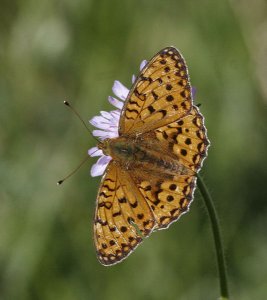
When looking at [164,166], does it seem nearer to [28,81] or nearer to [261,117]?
[261,117]

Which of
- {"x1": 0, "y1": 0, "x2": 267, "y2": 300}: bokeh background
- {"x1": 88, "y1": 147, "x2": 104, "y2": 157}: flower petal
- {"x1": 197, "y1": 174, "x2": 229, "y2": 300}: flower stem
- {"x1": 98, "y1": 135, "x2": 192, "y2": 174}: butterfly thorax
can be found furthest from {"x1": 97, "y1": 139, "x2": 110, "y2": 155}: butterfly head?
{"x1": 0, "y1": 0, "x2": 267, "y2": 300}: bokeh background

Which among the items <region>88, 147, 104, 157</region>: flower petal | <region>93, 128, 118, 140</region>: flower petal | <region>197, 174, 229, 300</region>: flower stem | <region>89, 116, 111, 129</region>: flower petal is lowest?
<region>197, 174, 229, 300</region>: flower stem

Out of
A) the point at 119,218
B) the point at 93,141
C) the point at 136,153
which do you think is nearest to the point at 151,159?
the point at 136,153

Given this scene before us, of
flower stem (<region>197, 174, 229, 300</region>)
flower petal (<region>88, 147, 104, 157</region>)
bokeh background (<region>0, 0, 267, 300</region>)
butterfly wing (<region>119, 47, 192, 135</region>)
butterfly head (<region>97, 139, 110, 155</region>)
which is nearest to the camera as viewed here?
flower stem (<region>197, 174, 229, 300</region>)

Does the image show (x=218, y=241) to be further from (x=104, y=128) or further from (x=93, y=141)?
(x=93, y=141)

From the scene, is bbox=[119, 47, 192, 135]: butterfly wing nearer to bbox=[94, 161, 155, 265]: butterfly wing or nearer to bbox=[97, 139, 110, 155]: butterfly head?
bbox=[97, 139, 110, 155]: butterfly head

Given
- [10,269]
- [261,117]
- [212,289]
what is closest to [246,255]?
[212,289]

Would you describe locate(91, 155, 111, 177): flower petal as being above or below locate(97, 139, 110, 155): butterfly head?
below
